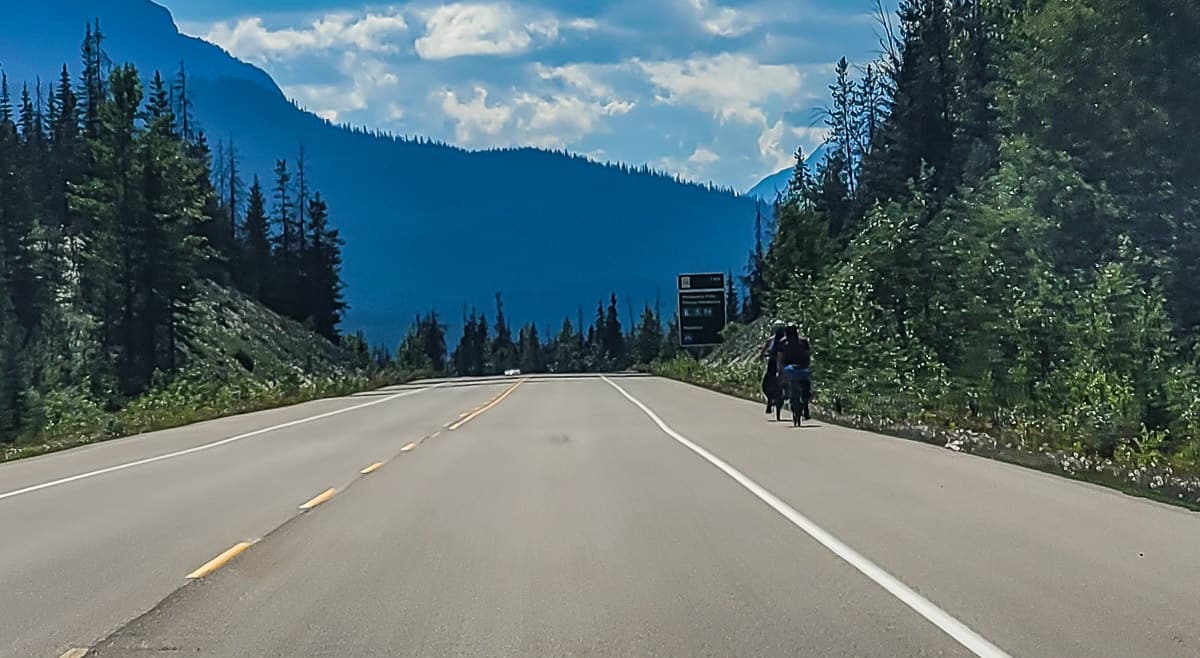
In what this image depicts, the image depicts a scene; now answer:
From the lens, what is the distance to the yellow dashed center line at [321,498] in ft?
46.3

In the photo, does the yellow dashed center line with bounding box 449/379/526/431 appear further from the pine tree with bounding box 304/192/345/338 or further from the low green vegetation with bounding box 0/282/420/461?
the pine tree with bounding box 304/192/345/338

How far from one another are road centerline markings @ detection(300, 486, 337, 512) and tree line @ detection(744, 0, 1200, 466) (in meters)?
10.3

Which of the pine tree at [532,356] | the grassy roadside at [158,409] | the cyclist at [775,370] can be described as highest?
the cyclist at [775,370]

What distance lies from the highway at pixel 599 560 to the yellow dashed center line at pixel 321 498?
109mm

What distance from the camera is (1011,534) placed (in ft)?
36.6

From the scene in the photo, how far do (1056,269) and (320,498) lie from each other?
85.3 feet

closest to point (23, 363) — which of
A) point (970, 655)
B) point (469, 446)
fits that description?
point (469, 446)

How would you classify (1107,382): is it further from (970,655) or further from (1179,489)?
(970,655)

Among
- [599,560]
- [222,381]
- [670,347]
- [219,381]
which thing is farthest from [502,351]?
[599,560]

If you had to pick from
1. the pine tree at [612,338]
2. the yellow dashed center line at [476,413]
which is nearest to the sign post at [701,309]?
the yellow dashed center line at [476,413]

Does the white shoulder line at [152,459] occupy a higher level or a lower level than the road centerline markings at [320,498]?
lower

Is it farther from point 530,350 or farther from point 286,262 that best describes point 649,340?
point 530,350

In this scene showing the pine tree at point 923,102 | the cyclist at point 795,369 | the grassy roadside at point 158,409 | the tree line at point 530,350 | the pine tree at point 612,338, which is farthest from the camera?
the pine tree at point 612,338

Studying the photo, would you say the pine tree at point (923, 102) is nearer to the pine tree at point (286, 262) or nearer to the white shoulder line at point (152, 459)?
the white shoulder line at point (152, 459)
